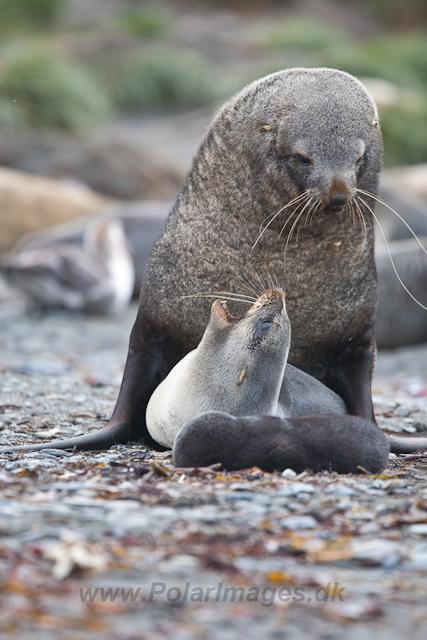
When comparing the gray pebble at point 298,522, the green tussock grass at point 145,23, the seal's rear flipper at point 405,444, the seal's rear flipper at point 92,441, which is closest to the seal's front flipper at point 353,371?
the seal's rear flipper at point 405,444

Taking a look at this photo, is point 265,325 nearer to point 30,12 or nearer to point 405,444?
point 405,444

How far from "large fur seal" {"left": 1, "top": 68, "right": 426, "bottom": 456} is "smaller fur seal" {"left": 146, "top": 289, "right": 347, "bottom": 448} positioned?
406mm

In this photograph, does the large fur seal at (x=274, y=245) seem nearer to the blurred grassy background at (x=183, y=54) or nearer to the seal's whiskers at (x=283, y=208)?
the seal's whiskers at (x=283, y=208)

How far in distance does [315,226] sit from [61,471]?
181 centimetres

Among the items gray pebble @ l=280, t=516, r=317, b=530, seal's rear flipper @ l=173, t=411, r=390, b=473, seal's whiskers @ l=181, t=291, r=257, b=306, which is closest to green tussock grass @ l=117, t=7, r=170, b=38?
seal's whiskers @ l=181, t=291, r=257, b=306

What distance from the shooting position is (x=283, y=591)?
106 inches

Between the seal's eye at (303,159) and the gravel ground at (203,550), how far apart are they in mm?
1435

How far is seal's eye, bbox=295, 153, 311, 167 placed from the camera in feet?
14.8

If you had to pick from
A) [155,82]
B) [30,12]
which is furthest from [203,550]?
[30,12]

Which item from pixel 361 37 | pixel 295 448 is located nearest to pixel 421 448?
pixel 295 448

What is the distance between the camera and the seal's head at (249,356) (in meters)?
4.29

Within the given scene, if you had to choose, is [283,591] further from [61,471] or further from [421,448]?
[421,448]

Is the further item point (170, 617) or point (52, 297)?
point (52, 297)

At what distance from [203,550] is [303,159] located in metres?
2.18
